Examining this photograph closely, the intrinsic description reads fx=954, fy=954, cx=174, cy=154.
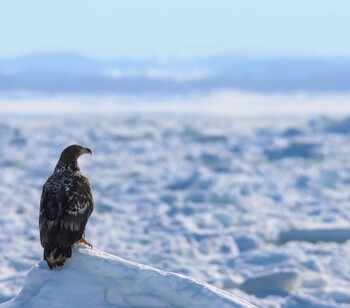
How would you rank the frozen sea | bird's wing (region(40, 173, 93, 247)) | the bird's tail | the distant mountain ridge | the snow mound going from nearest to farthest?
the snow mound
the bird's tail
bird's wing (region(40, 173, 93, 247))
the frozen sea
the distant mountain ridge

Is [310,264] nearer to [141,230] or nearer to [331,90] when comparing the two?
[141,230]

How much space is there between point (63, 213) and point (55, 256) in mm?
240

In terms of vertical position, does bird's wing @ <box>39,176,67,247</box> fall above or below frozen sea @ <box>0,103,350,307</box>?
above

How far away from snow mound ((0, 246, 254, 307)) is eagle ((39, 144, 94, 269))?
0.07m

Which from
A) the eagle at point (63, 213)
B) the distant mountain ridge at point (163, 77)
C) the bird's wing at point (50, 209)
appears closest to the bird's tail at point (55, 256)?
the eagle at point (63, 213)

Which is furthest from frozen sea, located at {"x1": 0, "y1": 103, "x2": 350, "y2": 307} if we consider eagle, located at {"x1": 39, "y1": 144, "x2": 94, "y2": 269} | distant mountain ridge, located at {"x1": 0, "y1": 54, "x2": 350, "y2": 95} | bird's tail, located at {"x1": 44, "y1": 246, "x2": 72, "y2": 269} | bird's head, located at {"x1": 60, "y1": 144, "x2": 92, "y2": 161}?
distant mountain ridge, located at {"x1": 0, "y1": 54, "x2": 350, "y2": 95}

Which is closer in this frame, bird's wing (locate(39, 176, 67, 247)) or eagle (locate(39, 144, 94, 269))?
eagle (locate(39, 144, 94, 269))

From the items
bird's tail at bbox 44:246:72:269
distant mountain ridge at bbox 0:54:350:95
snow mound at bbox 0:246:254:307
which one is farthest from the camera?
distant mountain ridge at bbox 0:54:350:95

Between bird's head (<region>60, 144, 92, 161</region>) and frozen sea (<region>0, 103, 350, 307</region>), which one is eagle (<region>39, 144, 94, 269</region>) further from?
frozen sea (<region>0, 103, 350, 307</region>)

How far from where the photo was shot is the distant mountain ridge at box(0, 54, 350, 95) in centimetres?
3216

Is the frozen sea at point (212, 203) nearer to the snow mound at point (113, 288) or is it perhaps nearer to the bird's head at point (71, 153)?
the bird's head at point (71, 153)

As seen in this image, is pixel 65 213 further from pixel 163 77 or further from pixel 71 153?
pixel 163 77

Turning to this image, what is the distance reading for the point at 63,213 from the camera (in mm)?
3668

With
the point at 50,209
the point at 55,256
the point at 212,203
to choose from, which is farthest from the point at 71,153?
the point at 212,203
